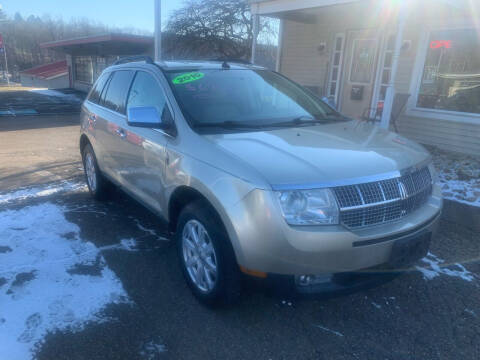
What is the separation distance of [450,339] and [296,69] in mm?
9219

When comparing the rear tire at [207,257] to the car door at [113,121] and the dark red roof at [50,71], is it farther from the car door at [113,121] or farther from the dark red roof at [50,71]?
the dark red roof at [50,71]

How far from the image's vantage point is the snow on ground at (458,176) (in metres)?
4.86

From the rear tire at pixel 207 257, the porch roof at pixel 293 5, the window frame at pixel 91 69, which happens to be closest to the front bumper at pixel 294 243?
the rear tire at pixel 207 257

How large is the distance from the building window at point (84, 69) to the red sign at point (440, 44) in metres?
24.2

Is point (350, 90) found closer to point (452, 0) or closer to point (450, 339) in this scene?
point (452, 0)

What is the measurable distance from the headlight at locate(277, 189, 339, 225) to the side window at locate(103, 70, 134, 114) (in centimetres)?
248

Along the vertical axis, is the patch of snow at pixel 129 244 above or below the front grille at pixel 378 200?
below

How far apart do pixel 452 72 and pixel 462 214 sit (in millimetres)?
4329

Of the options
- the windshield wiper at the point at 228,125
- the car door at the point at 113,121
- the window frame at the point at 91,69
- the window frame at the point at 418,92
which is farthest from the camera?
the window frame at the point at 91,69

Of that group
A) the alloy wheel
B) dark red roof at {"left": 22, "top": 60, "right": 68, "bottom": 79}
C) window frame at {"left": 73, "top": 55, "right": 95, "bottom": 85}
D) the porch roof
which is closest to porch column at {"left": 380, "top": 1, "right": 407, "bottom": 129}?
the porch roof

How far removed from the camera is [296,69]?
10.8m

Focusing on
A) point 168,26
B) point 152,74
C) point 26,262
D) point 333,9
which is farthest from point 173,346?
point 168,26

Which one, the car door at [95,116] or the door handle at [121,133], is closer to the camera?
the door handle at [121,133]

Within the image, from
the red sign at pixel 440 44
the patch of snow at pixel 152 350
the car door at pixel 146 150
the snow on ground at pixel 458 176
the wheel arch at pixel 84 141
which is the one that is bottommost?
the patch of snow at pixel 152 350
